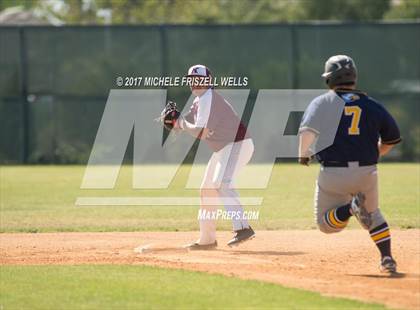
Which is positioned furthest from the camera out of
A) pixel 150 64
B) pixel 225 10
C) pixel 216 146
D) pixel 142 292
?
pixel 225 10

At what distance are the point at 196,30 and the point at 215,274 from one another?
20558 millimetres

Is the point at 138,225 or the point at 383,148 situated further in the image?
the point at 138,225

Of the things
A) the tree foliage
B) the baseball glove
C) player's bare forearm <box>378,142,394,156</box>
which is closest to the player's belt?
player's bare forearm <box>378,142,394,156</box>

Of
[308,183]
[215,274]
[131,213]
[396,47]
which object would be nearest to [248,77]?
[396,47]

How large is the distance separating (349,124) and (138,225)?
6684mm

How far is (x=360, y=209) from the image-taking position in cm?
877

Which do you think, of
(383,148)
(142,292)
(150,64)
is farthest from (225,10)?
(142,292)

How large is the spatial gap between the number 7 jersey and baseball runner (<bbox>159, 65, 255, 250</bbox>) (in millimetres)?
2382

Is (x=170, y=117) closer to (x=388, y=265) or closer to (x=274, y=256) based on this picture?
(x=274, y=256)

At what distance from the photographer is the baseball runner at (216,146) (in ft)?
36.3

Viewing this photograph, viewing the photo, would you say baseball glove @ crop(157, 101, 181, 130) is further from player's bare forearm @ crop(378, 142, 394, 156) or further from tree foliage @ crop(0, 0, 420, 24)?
tree foliage @ crop(0, 0, 420, 24)

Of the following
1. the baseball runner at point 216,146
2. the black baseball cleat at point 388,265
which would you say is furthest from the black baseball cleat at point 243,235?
the black baseball cleat at point 388,265

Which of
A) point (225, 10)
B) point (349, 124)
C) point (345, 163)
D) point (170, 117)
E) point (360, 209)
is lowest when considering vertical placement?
point (360, 209)

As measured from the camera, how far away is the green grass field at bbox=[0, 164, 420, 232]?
1473cm
